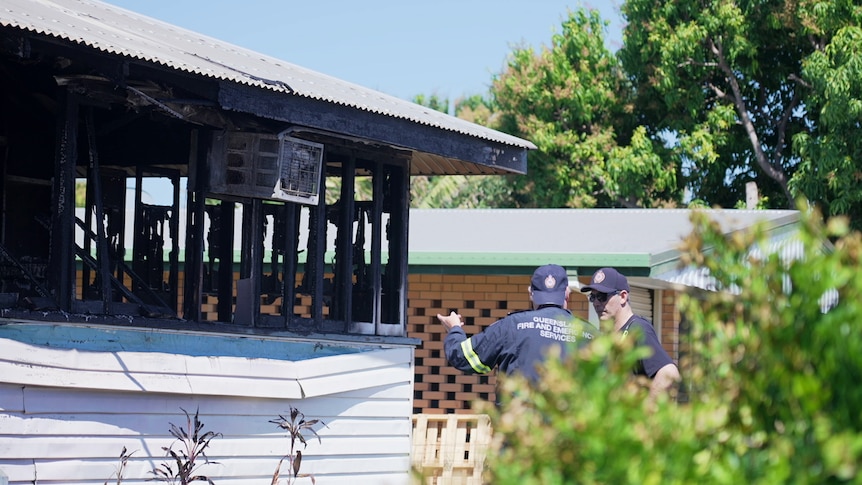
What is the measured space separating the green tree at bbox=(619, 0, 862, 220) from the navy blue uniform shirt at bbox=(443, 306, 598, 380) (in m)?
16.8

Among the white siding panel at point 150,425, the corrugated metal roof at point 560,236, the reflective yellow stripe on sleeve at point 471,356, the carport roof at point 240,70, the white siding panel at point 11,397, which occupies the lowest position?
the white siding panel at point 150,425

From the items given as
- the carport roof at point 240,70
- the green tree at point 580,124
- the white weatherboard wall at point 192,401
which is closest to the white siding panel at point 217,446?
the white weatherboard wall at point 192,401

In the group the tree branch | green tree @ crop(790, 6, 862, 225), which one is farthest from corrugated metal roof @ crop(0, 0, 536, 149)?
the tree branch

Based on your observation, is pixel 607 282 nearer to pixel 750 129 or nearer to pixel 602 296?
pixel 602 296

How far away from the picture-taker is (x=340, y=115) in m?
8.86

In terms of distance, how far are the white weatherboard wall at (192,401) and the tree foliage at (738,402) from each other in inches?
195

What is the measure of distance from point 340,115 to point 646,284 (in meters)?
4.45

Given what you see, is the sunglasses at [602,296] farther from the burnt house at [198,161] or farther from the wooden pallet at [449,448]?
the wooden pallet at [449,448]

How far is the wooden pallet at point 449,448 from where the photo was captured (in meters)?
10.3

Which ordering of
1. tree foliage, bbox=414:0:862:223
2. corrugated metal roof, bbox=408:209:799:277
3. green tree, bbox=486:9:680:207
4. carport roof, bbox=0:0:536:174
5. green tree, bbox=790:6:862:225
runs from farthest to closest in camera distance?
green tree, bbox=486:9:680:207 → tree foliage, bbox=414:0:862:223 → green tree, bbox=790:6:862:225 → corrugated metal roof, bbox=408:209:799:277 → carport roof, bbox=0:0:536:174

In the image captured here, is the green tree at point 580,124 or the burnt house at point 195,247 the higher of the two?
the green tree at point 580,124

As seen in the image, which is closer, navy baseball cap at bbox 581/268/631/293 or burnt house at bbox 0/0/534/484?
navy baseball cap at bbox 581/268/631/293

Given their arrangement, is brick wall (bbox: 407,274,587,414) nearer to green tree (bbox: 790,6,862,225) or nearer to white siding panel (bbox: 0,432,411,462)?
white siding panel (bbox: 0,432,411,462)

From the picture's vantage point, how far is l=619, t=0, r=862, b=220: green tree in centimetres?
2227
